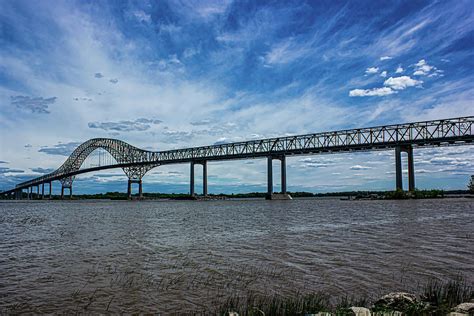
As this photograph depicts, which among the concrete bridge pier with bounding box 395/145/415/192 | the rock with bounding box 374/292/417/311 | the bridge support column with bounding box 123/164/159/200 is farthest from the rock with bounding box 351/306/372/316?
the bridge support column with bounding box 123/164/159/200

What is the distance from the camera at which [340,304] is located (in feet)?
27.4

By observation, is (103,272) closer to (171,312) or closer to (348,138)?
(171,312)

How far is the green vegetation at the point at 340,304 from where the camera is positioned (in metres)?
7.15

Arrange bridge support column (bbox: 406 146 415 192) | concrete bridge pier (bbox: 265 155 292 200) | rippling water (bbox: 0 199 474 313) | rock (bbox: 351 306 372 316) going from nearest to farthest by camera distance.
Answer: rock (bbox: 351 306 372 316), rippling water (bbox: 0 199 474 313), bridge support column (bbox: 406 146 415 192), concrete bridge pier (bbox: 265 155 292 200)

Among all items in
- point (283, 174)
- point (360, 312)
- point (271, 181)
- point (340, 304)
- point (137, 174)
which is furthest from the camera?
point (137, 174)

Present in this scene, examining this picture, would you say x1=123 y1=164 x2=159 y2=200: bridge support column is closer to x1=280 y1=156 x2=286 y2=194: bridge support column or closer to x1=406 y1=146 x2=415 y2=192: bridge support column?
x1=280 y1=156 x2=286 y2=194: bridge support column

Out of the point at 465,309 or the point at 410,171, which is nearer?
the point at 465,309

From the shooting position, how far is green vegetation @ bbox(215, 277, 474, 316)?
23.4ft

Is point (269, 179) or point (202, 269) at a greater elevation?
point (269, 179)

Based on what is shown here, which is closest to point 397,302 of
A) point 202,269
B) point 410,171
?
point 202,269

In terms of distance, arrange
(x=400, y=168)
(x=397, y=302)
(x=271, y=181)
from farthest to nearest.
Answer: (x=271, y=181), (x=400, y=168), (x=397, y=302)

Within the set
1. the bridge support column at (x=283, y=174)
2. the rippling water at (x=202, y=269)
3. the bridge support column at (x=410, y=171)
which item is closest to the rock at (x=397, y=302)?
the rippling water at (x=202, y=269)

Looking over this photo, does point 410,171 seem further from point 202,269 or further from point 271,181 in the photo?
point 202,269

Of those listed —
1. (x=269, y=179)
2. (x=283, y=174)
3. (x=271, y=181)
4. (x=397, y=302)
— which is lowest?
(x=397, y=302)
